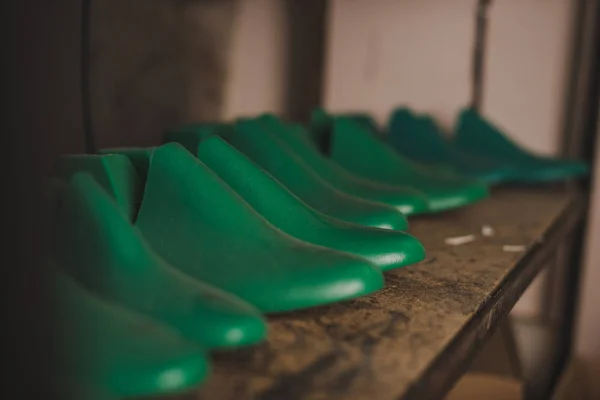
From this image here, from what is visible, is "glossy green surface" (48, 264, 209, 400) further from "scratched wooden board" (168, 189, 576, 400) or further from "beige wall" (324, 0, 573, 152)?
"beige wall" (324, 0, 573, 152)

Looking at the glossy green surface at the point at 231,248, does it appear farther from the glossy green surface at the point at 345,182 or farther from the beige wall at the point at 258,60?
the beige wall at the point at 258,60

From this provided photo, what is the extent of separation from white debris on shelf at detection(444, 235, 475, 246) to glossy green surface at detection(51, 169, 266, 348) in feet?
1.05

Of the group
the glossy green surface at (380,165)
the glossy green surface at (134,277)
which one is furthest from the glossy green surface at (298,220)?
the glossy green surface at (380,165)

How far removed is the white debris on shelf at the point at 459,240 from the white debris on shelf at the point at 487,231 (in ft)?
0.06

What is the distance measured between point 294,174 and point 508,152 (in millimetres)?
537

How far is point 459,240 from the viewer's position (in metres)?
0.60

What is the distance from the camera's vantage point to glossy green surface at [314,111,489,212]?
712mm

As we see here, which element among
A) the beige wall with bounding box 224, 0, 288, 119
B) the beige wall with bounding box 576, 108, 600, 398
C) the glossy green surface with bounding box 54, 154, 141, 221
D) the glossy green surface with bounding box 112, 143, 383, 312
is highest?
the beige wall with bounding box 224, 0, 288, 119

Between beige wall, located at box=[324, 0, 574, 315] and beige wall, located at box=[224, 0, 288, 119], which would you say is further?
beige wall, located at box=[324, 0, 574, 315]

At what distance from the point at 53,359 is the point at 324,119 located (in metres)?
0.60

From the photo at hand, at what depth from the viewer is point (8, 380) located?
230 mm

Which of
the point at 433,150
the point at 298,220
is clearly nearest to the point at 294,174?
the point at 298,220

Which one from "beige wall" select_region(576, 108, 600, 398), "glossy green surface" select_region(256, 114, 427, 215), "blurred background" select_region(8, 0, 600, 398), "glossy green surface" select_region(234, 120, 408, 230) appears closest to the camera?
"glossy green surface" select_region(234, 120, 408, 230)

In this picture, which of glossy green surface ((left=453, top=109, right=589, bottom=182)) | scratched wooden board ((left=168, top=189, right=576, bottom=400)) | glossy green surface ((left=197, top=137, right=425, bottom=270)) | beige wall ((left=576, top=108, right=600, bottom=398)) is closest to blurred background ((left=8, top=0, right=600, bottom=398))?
beige wall ((left=576, top=108, right=600, bottom=398))
